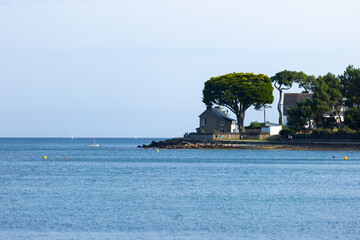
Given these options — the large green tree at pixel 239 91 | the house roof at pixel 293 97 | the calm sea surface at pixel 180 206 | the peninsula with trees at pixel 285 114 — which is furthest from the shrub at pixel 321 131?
the calm sea surface at pixel 180 206

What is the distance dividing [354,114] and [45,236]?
282 ft

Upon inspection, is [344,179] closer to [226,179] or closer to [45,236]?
[226,179]

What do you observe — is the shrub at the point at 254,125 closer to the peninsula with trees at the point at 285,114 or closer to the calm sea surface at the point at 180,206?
the peninsula with trees at the point at 285,114

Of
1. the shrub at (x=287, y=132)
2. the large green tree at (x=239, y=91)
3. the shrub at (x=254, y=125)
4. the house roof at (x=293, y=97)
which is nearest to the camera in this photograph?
the shrub at (x=287, y=132)

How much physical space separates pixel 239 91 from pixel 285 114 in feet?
52.5

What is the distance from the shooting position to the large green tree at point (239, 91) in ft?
402

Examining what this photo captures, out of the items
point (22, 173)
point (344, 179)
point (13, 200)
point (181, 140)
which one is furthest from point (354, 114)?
point (13, 200)

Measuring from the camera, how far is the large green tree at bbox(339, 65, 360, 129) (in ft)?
334

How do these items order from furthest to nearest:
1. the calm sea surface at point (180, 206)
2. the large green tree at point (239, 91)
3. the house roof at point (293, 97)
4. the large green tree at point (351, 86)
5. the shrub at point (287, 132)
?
the house roof at point (293, 97), the large green tree at point (239, 91), the shrub at point (287, 132), the large green tree at point (351, 86), the calm sea surface at point (180, 206)

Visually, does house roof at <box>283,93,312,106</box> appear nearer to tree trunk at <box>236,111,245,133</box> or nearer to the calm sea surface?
tree trunk at <box>236,111,245,133</box>

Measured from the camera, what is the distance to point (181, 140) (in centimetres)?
13338

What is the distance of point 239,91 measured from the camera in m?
122

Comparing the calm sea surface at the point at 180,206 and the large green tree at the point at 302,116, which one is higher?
the large green tree at the point at 302,116

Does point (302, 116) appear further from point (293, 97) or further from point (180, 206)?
point (180, 206)
